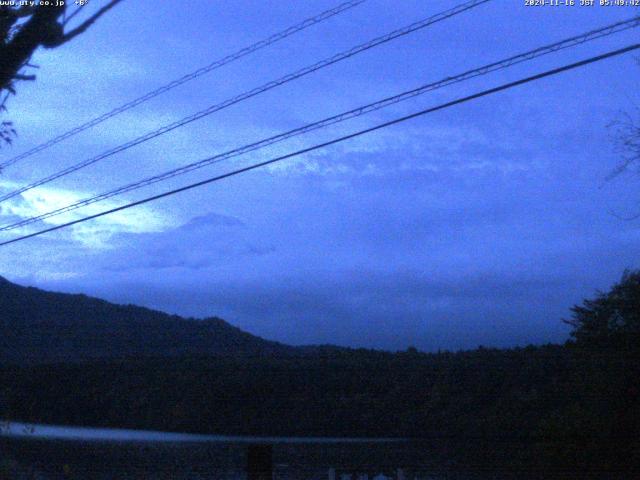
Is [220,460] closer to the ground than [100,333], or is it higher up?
closer to the ground

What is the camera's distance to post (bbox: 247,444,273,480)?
8.31m

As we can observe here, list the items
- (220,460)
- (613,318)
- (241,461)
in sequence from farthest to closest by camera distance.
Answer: (613,318)
(220,460)
(241,461)

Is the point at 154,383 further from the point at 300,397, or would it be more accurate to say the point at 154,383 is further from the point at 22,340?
the point at 22,340

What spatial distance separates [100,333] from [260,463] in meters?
16.2

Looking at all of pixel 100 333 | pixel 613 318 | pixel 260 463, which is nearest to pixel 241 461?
pixel 260 463

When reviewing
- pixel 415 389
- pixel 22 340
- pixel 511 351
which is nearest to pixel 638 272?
pixel 511 351

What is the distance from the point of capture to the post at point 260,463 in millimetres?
8312

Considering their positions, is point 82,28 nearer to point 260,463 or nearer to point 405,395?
point 260,463

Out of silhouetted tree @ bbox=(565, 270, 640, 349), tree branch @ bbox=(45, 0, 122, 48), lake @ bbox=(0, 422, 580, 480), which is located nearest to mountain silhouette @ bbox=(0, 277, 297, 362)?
silhouetted tree @ bbox=(565, 270, 640, 349)

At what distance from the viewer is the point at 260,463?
834cm

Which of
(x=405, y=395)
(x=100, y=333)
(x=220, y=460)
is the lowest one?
(x=220, y=460)

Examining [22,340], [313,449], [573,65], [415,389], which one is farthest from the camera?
[22,340]

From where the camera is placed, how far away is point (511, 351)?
15.1 m

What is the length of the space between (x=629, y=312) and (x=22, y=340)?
53.7 feet
